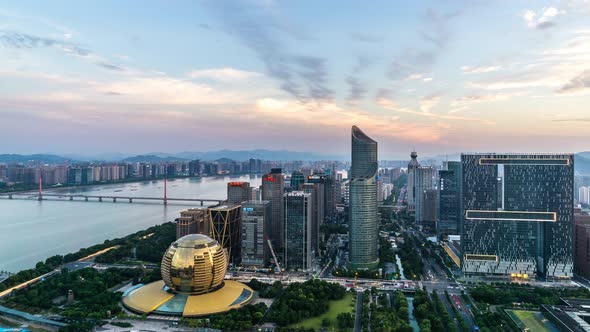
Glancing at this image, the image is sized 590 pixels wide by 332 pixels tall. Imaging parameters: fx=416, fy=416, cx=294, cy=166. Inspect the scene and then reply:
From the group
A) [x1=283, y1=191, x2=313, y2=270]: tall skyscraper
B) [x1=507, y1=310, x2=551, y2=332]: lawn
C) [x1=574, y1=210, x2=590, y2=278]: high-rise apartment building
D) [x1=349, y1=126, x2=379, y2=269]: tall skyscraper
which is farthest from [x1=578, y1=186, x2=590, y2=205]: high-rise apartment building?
[x1=283, y1=191, x2=313, y2=270]: tall skyscraper

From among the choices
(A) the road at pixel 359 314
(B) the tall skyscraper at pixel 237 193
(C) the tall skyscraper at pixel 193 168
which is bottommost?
(A) the road at pixel 359 314

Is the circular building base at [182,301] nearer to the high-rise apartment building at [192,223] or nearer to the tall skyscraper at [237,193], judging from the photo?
the high-rise apartment building at [192,223]

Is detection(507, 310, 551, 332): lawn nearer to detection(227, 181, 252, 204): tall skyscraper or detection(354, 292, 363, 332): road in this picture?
detection(354, 292, 363, 332): road

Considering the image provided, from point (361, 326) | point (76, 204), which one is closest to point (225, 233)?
point (361, 326)

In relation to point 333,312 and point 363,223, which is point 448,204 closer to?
point 363,223

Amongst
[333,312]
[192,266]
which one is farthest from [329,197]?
[192,266]

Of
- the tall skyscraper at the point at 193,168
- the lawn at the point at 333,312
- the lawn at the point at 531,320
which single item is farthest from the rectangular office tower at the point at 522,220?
the tall skyscraper at the point at 193,168
